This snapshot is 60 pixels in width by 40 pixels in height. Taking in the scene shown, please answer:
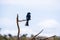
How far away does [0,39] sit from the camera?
24.5 meters

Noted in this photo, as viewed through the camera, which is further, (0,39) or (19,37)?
(0,39)

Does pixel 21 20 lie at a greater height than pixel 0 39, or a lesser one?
greater

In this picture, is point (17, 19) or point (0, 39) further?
point (0, 39)

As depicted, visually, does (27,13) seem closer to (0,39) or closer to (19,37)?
(19,37)

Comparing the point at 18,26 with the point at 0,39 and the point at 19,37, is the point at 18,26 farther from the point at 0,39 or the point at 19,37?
the point at 0,39

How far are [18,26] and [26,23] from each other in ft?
1.15

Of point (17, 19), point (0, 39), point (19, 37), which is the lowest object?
point (0, 39)

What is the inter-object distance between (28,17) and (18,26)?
0.53 meters

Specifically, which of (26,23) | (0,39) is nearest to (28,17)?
(26,23)

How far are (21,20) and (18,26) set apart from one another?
0.85 feet

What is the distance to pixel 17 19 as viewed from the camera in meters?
10.9

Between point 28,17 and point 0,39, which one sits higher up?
point 28,17

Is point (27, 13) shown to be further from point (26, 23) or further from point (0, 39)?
point (0, 39)

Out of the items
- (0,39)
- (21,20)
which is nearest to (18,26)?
(21,20)
